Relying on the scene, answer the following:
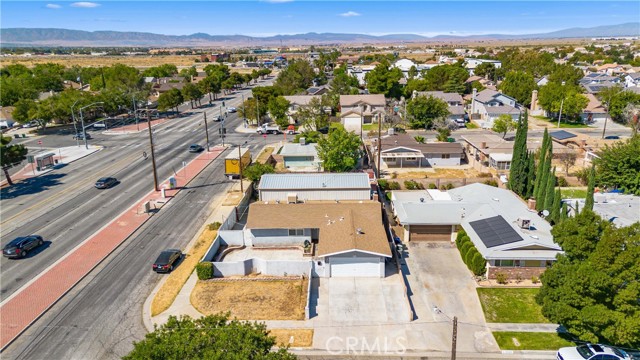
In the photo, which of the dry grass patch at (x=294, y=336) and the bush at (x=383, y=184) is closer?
the dry grass patch at (x=294, y=336)

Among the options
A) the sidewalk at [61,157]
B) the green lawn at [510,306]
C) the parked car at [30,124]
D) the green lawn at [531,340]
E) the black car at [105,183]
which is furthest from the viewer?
the parked car at [30,124]

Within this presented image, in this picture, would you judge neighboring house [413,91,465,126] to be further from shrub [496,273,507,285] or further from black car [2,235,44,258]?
black car [2,235,44,258]

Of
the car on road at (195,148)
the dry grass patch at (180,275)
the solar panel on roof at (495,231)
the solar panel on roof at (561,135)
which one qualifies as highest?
the solar panel on roof at (561,135)

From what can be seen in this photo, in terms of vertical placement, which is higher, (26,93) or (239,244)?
(26,93)

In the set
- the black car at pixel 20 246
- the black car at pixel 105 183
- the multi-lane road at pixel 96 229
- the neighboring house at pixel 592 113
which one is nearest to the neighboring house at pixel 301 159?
the multi-lane road at pixel 96 229

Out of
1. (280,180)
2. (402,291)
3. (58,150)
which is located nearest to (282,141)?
(280,180)

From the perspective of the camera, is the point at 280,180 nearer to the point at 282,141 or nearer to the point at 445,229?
the point at 445,229

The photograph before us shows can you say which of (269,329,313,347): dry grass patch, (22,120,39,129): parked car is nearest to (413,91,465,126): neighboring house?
(269,329,313,347): dry grass patch
